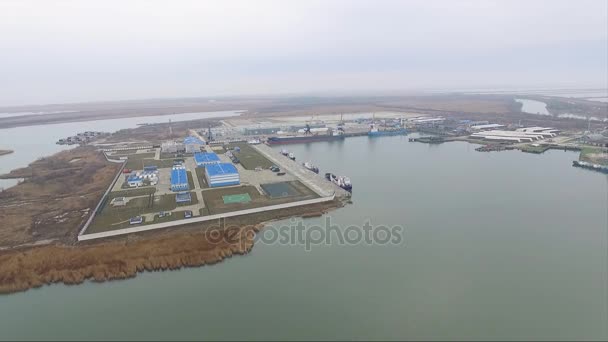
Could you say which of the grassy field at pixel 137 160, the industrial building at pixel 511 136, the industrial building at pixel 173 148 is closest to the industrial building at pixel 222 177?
the grassy field at pixel 137 160

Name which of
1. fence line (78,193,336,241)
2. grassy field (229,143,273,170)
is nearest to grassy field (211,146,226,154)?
grassy field (229,143,273,170)

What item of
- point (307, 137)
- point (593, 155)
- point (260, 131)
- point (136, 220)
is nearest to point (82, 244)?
point (136, 220)

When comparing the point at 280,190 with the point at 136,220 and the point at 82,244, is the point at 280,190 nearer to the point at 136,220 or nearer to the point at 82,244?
the point at 136,220

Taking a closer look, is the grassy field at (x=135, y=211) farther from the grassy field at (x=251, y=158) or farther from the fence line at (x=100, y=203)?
the grassy field at (x=251, y=158)

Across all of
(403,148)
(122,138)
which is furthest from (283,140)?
(122,138)

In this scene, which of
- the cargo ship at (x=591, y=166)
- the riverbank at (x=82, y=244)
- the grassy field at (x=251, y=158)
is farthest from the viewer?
the grassy field at (x=251, y=158)

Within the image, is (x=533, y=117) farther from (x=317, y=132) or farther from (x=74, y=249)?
(x=74, y=249)
